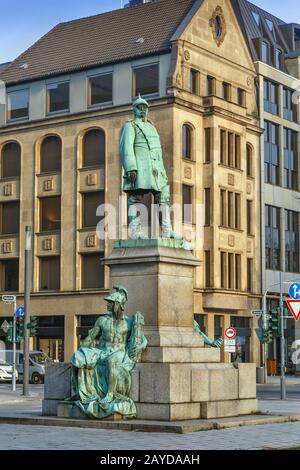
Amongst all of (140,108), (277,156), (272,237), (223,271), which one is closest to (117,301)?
(140,108)

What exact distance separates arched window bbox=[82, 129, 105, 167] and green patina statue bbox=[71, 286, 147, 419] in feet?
126

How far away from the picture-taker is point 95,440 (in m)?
14.2

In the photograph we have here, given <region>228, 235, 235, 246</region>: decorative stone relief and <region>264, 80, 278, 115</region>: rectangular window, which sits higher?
<region>264, 80, 278, 115</region>: rectangular window

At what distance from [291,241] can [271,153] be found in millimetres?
6441

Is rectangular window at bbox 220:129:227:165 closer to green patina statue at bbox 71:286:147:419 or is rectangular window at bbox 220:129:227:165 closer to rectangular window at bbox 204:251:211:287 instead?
rectangular window at bbox 204:251:211:287

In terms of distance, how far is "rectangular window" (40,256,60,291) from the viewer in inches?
2232

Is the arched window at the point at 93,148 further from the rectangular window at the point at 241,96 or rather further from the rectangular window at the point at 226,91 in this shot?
the rectangular window at the point at 241,96

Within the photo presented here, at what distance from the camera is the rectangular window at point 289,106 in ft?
220

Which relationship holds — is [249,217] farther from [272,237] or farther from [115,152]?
[115,152]

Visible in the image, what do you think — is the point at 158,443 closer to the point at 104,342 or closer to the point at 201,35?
the point at 104,342

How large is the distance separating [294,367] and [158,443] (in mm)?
52470

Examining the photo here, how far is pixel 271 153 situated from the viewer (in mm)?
65000

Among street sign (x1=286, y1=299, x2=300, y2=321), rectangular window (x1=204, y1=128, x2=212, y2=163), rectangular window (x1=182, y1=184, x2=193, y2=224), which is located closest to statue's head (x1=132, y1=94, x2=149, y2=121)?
street sign (x1=286, y1=299, x2=300, y2=321)
